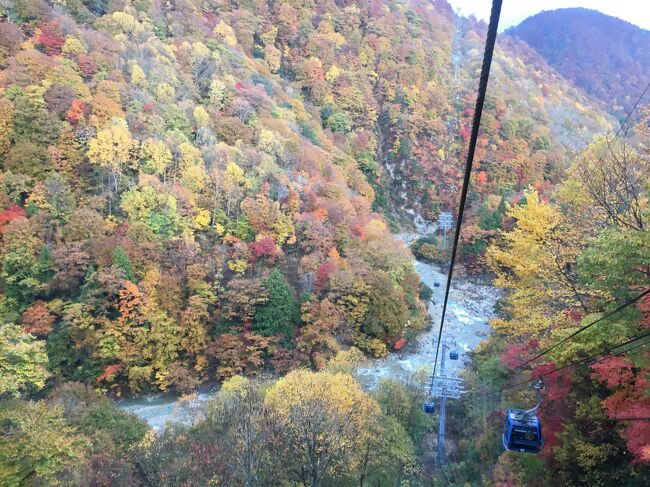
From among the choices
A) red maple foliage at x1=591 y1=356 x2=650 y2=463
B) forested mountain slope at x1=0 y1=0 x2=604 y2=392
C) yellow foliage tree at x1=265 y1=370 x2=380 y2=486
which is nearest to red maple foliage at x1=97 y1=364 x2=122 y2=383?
forested mountain slope at x1=0 y1=0 x2=604 y2=392

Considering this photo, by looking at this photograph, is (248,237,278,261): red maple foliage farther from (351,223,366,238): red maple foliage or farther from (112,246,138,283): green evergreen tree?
(351,223,366,238): red maple foliage

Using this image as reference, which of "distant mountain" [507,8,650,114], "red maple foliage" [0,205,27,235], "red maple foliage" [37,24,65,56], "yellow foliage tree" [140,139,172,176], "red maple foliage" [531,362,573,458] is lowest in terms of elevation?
"red maple foliage" [0,205,27,235]

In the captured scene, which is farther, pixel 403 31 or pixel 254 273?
pixel 403 31

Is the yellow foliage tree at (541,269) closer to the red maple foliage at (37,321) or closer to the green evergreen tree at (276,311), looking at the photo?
the green evergreen tree at (276,311)

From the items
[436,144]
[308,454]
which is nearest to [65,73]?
[308,454]

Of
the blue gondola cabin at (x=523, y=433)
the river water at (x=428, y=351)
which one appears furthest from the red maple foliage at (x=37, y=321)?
the blue gondola cabin at (x=523, y=433)

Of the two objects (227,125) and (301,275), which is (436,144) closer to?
(227,125)
